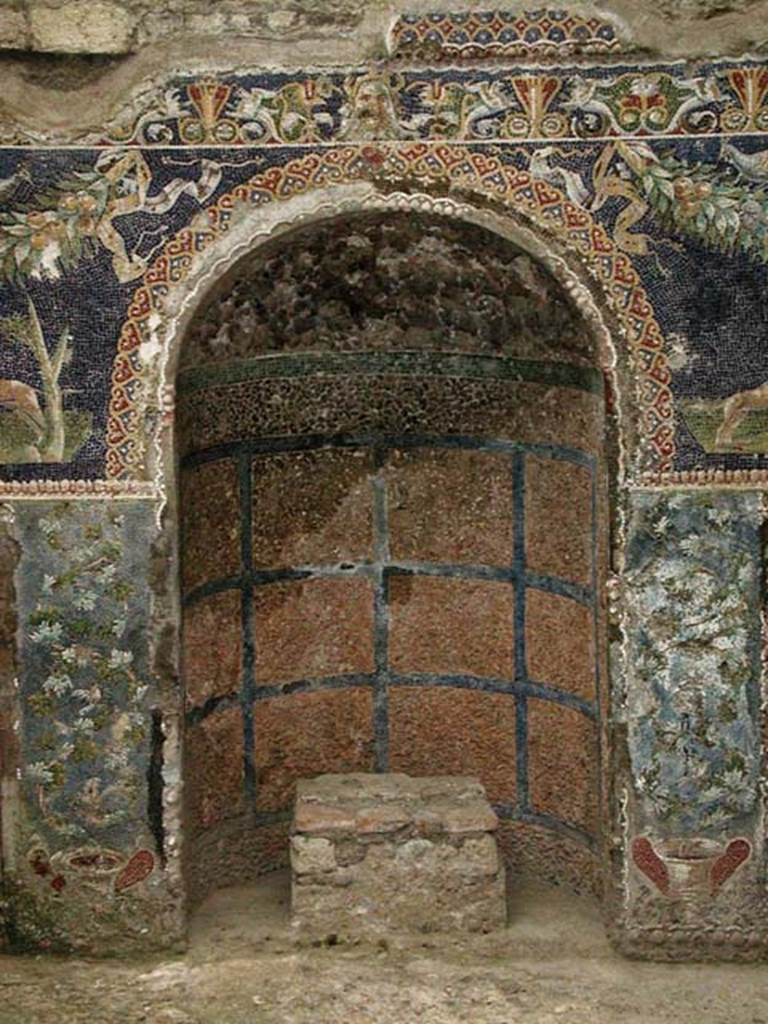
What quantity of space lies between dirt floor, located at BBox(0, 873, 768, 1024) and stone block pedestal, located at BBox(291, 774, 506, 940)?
0.30 feet

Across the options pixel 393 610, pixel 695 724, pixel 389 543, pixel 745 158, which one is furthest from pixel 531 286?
pixel 695 724

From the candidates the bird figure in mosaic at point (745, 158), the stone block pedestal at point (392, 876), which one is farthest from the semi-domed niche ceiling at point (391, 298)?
the stone block pedestal at point (392, 876)

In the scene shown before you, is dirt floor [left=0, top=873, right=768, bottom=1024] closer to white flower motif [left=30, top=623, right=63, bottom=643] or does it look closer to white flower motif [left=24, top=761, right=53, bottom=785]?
white flower motif [left=24, top=761, right=53, bottom=785]

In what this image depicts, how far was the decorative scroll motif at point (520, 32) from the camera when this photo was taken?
6.13 m

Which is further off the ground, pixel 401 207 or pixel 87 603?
pixel 401 207

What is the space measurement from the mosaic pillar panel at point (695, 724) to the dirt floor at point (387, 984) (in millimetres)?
234

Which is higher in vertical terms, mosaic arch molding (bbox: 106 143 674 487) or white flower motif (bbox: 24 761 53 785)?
mosaic arch molding (bbox: 106 143 674 487)

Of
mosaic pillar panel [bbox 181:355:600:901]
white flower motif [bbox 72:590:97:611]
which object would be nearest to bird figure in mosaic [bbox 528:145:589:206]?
mosaic pillar panel [bbox 181:355:600:901]

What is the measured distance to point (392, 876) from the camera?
6816mm

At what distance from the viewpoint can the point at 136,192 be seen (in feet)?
20.5

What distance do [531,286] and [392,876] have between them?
7.80ft

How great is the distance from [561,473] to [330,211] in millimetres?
1553

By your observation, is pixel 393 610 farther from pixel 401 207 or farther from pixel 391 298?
pixel 401 207

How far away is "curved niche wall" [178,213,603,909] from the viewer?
691cm
